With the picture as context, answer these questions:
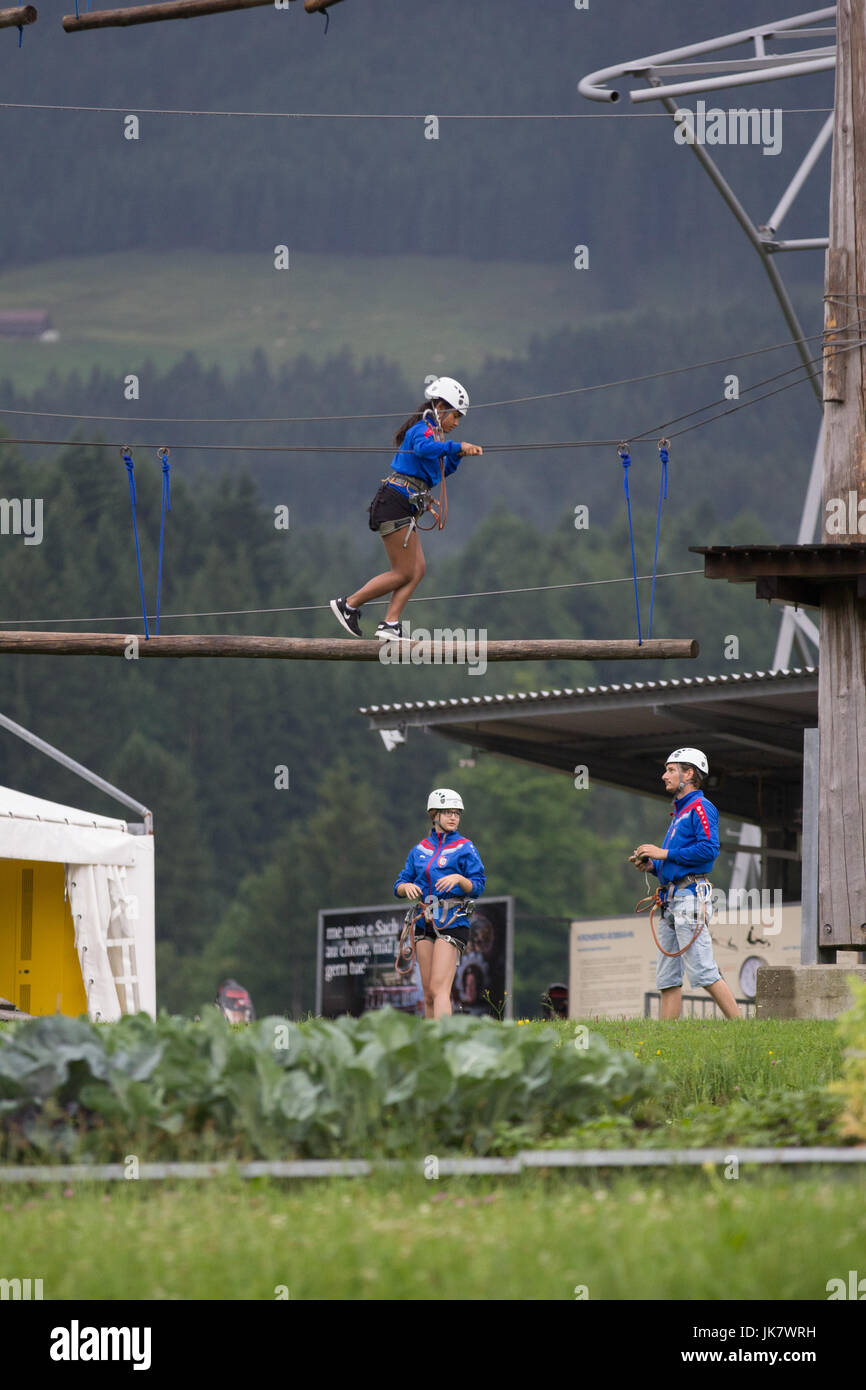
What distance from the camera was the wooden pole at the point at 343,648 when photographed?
15094mm

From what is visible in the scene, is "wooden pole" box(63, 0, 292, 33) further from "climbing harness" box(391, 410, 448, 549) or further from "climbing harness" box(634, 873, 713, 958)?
"climbing harness" box(634, 873, 713, 958)

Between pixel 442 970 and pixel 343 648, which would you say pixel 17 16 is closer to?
pixel 343 648

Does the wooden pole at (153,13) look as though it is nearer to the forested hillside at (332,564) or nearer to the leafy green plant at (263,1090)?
the leafy green plant at (263,1090)

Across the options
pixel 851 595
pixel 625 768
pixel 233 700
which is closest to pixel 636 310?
pixel 233 700

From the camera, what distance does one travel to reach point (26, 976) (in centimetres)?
2144

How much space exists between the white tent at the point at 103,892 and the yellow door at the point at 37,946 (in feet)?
0.40

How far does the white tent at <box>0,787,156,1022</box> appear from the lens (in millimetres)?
19422

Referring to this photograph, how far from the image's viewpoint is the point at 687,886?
14719mm

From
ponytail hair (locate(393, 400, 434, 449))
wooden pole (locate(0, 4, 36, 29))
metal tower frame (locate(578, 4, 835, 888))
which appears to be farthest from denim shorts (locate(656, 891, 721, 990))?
wooden pole (locate(0, 4, 36, 29))

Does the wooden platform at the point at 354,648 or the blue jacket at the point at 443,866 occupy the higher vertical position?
the wooden platform at the point at 354,648

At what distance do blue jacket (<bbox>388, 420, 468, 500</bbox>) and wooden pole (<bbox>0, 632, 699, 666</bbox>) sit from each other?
138 centimetres

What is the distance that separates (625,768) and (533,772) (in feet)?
236

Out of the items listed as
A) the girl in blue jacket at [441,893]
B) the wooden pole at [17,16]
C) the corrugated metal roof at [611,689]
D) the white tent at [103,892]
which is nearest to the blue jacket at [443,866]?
the girl in blue jacket at [441,893]

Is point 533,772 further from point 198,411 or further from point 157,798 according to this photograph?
point 198,411
